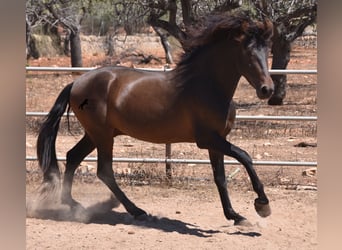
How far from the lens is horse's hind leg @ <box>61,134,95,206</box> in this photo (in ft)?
20.8

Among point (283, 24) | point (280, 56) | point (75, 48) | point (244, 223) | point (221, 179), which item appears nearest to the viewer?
point (244, 223)

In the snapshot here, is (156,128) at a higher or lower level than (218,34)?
lower

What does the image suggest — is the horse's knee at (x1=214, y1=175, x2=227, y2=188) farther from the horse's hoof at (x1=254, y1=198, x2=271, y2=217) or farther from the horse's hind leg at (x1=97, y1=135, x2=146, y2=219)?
the horse's hind leg at (x1=97, y1=135, x2=146, y2=219)

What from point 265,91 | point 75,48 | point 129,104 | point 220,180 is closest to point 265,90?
point 265,91

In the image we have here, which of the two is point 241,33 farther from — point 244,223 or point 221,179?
point 244,223

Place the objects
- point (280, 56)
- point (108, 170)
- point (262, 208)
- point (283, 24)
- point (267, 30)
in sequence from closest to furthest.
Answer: point (267, 30), point (262, 208), point (108, 170), point (283, 24), point (280, 56)

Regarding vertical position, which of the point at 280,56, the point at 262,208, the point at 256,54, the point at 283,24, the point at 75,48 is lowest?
the point at 75,48

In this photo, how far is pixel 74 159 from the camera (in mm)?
6395

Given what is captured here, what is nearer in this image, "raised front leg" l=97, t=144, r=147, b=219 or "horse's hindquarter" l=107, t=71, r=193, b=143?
"horse's hindquarter" l=107, t=71, r=193, b=143

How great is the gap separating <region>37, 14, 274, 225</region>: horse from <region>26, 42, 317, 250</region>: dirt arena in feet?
0.64

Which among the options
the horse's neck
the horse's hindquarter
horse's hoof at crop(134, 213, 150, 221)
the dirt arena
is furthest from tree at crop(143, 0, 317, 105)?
horse's hoof at crop(134, 213, 150, 221)

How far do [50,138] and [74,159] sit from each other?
31 cm
